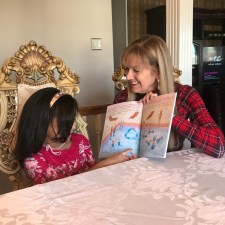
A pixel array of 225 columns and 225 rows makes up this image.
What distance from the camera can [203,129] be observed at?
114 centimetres

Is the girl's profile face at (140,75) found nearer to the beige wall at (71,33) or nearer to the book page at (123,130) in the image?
the book page at (123,130)

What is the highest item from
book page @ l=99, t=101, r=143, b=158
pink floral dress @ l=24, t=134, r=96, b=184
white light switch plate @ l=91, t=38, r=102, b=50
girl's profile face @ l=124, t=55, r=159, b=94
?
white light switch plate @ l=91, t=38, r=102, b=50

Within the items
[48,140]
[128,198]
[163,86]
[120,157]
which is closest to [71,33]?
[163,86]

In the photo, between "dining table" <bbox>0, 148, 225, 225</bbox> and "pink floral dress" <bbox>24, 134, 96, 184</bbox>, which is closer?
"dining table" <bbox>0, 148, 225, 225</bbox>

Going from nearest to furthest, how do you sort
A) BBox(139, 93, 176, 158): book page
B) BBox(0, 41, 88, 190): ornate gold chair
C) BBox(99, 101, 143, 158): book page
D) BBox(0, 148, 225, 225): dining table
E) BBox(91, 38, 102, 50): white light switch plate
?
BBox(0, 148, 225, 225): dining table → BBox(139, 93, 176, 158): book page → BBox(99, 101, 143, 158): book page → BBox(0, 41, 88, 190): ornate gold chair → BBox(91, 38, 102, 50): white light switch plate

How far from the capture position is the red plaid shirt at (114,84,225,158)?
1076 millimetres

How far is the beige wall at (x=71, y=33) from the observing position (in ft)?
7.80

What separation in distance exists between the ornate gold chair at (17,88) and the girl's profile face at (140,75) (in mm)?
346

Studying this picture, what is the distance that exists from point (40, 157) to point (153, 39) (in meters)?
0.67

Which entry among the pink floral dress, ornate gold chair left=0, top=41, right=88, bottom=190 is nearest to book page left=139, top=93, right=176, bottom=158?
the pink floral dress

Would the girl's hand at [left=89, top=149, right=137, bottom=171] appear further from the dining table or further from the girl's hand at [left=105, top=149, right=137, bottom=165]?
the dining table

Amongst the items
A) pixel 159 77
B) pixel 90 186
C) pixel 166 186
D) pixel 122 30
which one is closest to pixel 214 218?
pixel 166 186

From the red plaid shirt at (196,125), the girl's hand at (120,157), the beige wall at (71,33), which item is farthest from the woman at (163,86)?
the beige wall at (71,33)

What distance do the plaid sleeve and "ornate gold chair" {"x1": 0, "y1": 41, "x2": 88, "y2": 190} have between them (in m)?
0.59
